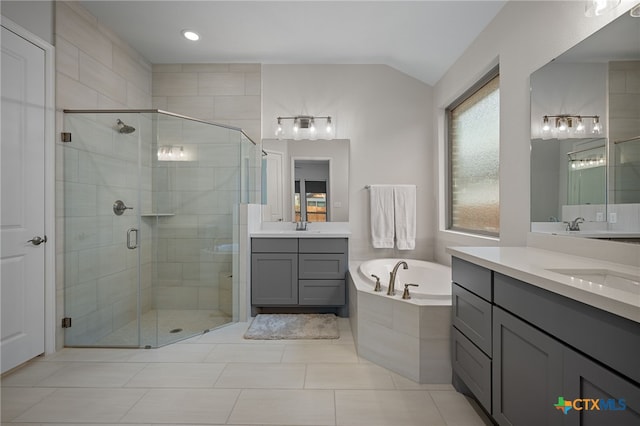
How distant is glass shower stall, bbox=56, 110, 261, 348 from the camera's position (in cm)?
233

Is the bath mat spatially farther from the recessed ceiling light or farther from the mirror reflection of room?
the recessed ceiling light

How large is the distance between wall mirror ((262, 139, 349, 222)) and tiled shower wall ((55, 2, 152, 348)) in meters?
1.33

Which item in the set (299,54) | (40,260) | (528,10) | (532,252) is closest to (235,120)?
(299,54)

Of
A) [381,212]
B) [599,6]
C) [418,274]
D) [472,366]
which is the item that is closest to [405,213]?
[381,212]

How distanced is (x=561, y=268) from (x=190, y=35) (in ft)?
10.9

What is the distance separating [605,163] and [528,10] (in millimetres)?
1151

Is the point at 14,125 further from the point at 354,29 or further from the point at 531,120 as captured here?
the point at 531,120

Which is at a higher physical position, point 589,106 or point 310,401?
point 589,106

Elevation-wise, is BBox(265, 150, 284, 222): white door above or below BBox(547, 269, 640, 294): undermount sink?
above

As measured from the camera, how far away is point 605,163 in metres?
1.36

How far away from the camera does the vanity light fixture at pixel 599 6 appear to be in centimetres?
127

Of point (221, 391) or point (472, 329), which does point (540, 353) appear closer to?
point (472, 329)

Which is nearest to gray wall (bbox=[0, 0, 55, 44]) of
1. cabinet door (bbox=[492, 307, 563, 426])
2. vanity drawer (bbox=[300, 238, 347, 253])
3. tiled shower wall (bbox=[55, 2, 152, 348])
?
tiled shower wall (bbox=[55, 2, 152, 348])

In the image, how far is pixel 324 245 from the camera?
9.77 ft
